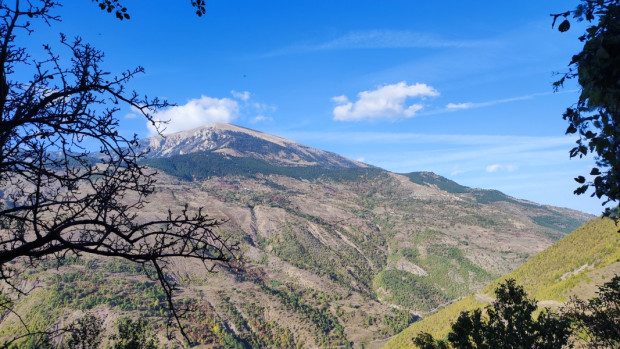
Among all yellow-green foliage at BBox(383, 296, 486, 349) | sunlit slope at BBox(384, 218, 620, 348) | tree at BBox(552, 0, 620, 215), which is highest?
tree at BBox(552, 0, 620, 215)

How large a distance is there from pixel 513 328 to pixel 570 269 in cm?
7837

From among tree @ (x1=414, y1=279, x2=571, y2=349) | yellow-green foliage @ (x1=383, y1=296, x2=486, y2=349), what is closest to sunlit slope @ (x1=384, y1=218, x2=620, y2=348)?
yellow-green foliage @ (x1=383, y1=296, x2=486, y2=349)

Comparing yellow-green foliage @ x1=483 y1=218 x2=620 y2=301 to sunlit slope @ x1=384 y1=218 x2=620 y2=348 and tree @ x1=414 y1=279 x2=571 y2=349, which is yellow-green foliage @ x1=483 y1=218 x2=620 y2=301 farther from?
tree @ x1=414 y1=279 x2=571 y2=349

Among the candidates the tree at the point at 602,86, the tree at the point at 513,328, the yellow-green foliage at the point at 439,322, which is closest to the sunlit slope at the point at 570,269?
the yellow-green foliage at the point at 439,322

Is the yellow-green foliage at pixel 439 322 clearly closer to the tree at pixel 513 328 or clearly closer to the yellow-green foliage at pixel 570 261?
the yellow-green foliage at pixel 570 261

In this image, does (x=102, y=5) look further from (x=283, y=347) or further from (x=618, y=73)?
(x=283, y=347)

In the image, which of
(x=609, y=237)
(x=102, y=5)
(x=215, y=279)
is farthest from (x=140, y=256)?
(x=215, y=279)

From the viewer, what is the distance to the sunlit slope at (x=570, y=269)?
6118 cm

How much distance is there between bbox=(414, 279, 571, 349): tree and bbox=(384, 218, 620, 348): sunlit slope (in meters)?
41.1

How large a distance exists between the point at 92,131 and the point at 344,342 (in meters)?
152

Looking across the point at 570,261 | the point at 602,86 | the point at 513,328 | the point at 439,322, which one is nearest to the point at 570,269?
the point at 570,261

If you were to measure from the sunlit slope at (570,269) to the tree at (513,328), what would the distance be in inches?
1620

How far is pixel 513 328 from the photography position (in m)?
18.9

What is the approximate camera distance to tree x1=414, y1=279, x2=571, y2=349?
1669 cm
